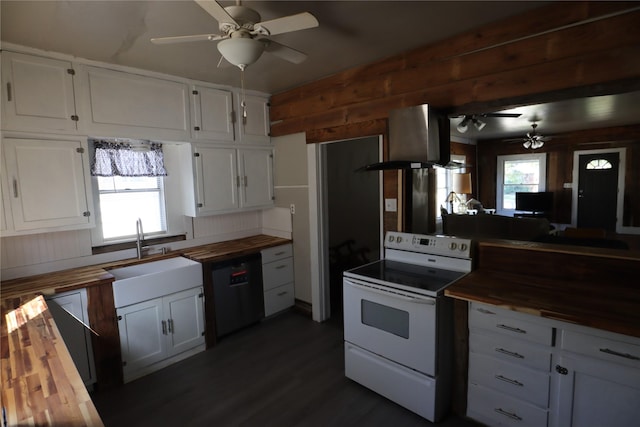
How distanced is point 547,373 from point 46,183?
340cm

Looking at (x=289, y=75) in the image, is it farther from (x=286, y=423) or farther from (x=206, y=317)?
(x=286, y=423)

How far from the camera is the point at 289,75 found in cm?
307

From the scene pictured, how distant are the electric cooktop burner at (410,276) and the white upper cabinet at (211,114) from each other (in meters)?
1.98

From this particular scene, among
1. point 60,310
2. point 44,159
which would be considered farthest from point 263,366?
point 44,159

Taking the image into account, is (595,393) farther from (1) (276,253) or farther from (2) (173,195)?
(2) (173,195)

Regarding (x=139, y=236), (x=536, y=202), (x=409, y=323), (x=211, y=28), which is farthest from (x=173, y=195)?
(x=536, y=202)

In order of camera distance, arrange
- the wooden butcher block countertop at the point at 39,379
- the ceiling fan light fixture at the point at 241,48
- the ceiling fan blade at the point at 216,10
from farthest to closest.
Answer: the ceiling fan light fixture at the point at 241,48 < the ceiling fan blade at the point at 216,10 < the wooden butcher block countertop at the point at 39,379

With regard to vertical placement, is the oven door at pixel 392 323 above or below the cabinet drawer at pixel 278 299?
above

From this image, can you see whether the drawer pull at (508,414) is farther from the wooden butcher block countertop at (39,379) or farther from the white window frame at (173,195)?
the white window frame at (173,195)

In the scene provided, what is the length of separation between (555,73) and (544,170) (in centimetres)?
572

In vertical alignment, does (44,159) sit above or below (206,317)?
above

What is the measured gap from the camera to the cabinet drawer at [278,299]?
11.4 feet

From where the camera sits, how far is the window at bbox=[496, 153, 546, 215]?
274 inches

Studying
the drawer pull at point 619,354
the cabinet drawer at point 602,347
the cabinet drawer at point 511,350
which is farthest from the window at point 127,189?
the drawer pull at point 619,354
